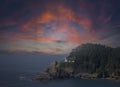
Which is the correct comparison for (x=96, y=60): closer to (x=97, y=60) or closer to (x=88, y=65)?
(x=97, y=60)

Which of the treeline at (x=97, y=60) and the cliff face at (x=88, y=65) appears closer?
the cliff face at (x=88, y=65)

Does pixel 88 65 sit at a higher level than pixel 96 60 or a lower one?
lower

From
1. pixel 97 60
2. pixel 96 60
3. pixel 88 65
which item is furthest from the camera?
pixel 96 60

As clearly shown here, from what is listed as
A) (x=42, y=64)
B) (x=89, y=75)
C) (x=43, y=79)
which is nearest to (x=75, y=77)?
(x=89, y=75)

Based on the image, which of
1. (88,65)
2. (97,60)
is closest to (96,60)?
(97,60)

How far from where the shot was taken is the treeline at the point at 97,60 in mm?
23625

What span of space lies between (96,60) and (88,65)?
1.05 metres

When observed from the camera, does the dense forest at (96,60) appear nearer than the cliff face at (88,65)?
No

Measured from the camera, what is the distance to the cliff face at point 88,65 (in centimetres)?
2306

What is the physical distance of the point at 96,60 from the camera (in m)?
25.7

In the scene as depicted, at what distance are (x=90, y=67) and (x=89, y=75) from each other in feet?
4.29

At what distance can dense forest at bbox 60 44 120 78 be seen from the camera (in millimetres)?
23625

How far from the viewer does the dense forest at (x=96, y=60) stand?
2362cm

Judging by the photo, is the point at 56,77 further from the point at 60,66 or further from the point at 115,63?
the point at 115,63
